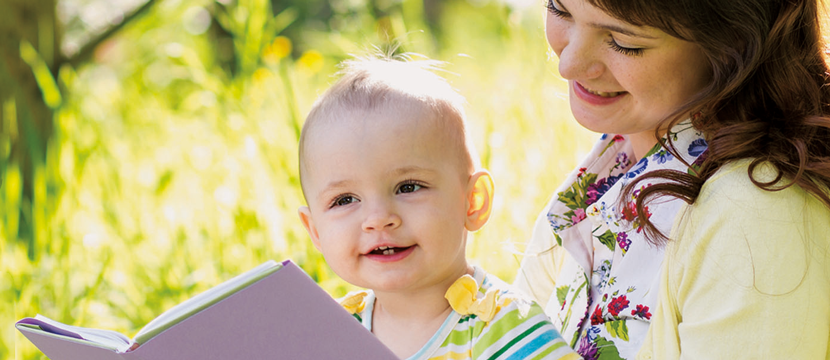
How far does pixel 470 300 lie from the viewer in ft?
4.71

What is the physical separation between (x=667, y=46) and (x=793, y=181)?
311mm

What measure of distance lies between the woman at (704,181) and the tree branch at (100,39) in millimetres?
2417

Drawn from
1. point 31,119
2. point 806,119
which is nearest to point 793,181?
point 806,119

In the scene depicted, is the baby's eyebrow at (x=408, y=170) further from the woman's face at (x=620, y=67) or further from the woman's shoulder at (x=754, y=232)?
the woman's shoulder at (x=754, y=232)

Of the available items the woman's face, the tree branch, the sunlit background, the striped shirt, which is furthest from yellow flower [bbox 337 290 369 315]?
the tree branch

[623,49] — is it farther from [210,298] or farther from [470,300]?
[210,298]

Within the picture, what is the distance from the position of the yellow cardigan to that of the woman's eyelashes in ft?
0.81

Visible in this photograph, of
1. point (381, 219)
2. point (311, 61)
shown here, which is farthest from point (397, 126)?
point (311, 61)

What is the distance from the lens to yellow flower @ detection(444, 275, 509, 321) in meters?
1.40

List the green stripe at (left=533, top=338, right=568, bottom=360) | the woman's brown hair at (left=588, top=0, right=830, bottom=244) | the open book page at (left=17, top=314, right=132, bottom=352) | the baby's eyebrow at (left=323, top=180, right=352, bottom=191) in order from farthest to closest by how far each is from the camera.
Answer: the baby's eyebrow at (left=323, top=180, right=352, bottom=191)
the green stripe at (left=533, top=338, right=568, bottom=360)
the woman's brown hair at (left=588, top=0, right=830, bottom=244)
the open book page at (left=17, top=314, right=132, bottom=352)

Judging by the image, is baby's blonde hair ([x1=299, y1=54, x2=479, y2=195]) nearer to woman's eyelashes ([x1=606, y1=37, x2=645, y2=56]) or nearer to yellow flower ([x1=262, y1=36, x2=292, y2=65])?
woman's eyelashes ([x1=606, y1=37, x2=645, y2=56])

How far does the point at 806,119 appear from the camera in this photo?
3.91ft

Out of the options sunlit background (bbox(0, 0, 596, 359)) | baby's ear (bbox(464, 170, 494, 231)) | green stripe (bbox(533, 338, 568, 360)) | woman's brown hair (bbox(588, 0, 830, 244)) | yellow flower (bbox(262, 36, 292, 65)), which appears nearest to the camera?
woman's brown hair (bbox(588, 0, 830, 244))

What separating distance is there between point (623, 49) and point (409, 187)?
0.45 meters
